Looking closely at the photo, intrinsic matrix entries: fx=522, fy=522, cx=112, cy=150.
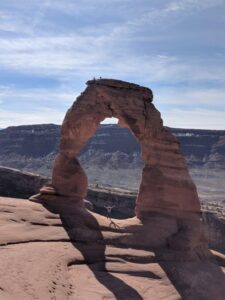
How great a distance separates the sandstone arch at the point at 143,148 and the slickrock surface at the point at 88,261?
121 cm

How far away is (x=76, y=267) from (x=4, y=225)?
13.0 ft

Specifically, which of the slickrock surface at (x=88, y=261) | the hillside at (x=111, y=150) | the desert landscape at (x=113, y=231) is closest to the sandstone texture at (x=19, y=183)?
the desert landscape at (x=113, y=231)

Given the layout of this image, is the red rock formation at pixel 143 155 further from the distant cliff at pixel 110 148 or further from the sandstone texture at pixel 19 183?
the distant cliff at pixel 110 148

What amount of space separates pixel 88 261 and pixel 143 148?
8717 mm

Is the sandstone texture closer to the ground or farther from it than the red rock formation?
closer to the ground

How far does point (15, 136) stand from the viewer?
169000 millimetres

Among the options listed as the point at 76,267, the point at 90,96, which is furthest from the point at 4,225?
the point at 90,96

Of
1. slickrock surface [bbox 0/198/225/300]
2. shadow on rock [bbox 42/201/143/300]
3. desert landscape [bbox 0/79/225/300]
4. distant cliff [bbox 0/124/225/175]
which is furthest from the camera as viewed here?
distant cliff [bbox 0/124/225/175]

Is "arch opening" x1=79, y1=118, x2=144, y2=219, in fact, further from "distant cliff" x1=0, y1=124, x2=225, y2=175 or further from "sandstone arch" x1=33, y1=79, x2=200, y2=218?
"sandstone arch" x1=33, y1=79, x2=200, y2=218

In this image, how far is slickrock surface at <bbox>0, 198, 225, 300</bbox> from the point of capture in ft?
64.7

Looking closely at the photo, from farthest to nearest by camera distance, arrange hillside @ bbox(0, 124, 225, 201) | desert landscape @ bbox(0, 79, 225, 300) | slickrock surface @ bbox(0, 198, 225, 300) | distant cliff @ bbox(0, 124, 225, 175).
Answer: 1. distant cliff @ bbox(0, 124, 225, 175)
2. hillside @ bbox(0, 124, 225, 201)
3. desert landscape @ bbox(0, 79, 225, 300)
4. slickrock surface @ bbox(0, 198, 225, 300)

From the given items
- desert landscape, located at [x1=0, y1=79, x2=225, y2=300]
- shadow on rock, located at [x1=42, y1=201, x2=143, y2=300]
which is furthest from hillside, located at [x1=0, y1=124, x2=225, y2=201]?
shadow on rock, located at [x1=42, y1=201, x2=143, y2=300]

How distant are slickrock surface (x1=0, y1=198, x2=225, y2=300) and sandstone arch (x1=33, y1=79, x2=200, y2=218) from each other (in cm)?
121

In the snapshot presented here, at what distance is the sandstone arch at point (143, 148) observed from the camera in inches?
1112
